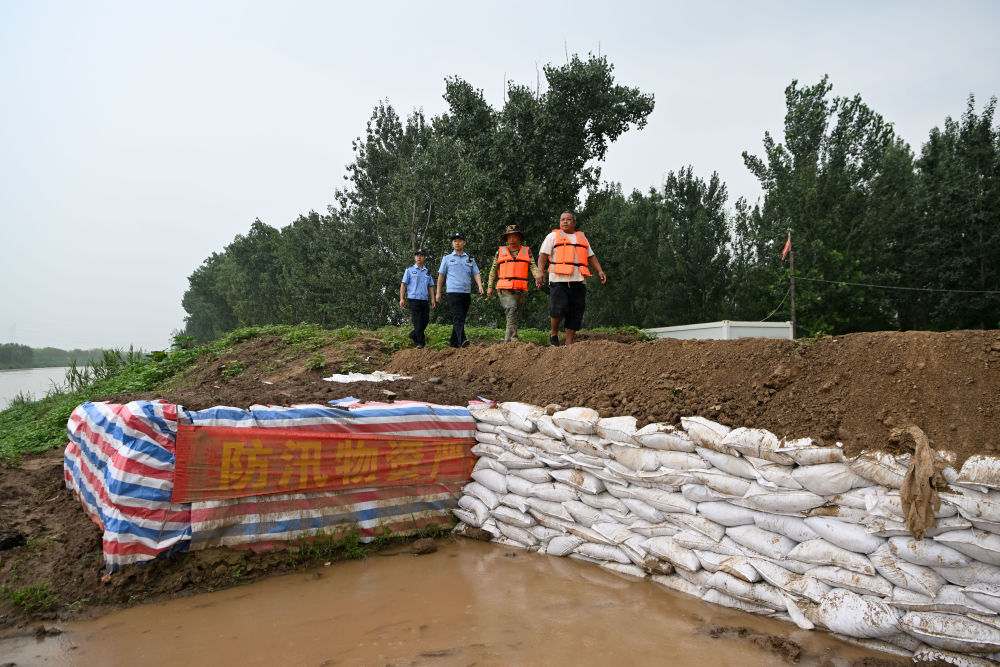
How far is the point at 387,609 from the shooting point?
9.71 ft

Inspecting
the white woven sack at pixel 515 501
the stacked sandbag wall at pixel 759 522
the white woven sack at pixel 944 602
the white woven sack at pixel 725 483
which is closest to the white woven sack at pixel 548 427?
the stacked sandbag wall at pixel 759 522

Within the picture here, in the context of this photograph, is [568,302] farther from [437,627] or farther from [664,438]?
[437,627]

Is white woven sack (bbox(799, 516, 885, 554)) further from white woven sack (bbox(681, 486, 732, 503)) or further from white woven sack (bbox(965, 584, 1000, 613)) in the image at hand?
white woven sack (bbox(681, 486, 732, 503))

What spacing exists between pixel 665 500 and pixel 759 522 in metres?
0.51

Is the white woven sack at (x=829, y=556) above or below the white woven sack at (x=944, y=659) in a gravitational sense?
above

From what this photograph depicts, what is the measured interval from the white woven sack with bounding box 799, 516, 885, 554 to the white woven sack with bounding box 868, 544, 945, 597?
35 mm

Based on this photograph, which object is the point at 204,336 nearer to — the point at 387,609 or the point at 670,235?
the point at 670,235

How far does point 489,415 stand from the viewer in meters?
4.20

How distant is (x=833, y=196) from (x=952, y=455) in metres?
18.6

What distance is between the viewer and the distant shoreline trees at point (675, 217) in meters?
13.8

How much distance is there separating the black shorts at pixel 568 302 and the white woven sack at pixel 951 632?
12.8 feet

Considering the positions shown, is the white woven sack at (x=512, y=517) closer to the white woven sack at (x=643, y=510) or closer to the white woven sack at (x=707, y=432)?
the white woven sack at (x=643, y=510)

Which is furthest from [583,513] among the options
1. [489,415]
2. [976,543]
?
[976,543]

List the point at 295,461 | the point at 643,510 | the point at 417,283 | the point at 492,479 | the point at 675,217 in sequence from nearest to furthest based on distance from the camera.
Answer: the point at 643,510 < the point at 295,461 < the point at 492,479 < the point at 417,283 < the point at 675,217
